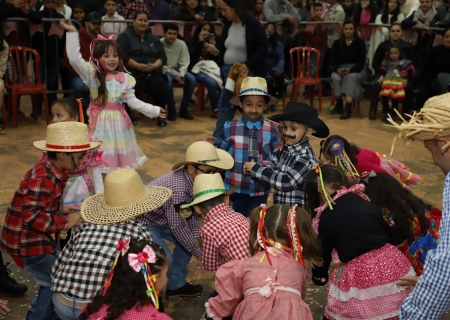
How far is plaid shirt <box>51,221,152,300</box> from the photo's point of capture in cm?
296

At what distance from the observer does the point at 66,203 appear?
4184 millimetres

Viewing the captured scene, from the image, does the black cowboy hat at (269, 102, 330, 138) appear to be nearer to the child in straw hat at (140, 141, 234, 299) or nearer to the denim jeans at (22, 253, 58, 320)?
the child in straw hat at (140, 141, 234, 299)

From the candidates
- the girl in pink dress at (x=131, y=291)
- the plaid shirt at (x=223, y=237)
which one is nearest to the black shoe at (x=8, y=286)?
the plaid shirt at (x=223, y=237)

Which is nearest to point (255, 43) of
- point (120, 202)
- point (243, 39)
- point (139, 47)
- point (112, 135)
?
point (243, 39)

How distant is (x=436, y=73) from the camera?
9.48m

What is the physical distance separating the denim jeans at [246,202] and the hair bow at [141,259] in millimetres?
2199

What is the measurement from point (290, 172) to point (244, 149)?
66 centimetres

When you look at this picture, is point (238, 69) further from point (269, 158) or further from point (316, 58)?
point (316, 58)

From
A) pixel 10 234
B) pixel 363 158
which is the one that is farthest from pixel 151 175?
pixel 10 234

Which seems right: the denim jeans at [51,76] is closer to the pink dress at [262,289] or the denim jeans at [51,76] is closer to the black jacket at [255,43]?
the black jacket at [255,43]

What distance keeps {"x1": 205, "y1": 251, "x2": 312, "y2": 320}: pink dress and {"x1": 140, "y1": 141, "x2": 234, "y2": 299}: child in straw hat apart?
0.83m

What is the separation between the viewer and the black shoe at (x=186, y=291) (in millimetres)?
4105

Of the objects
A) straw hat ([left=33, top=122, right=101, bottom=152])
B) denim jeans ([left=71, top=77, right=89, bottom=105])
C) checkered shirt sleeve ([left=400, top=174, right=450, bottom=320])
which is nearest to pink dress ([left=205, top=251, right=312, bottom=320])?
checkered shirt sleeve ([left=400, top=174, right=450, bottom=320])

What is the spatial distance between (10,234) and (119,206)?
0.72 metres
